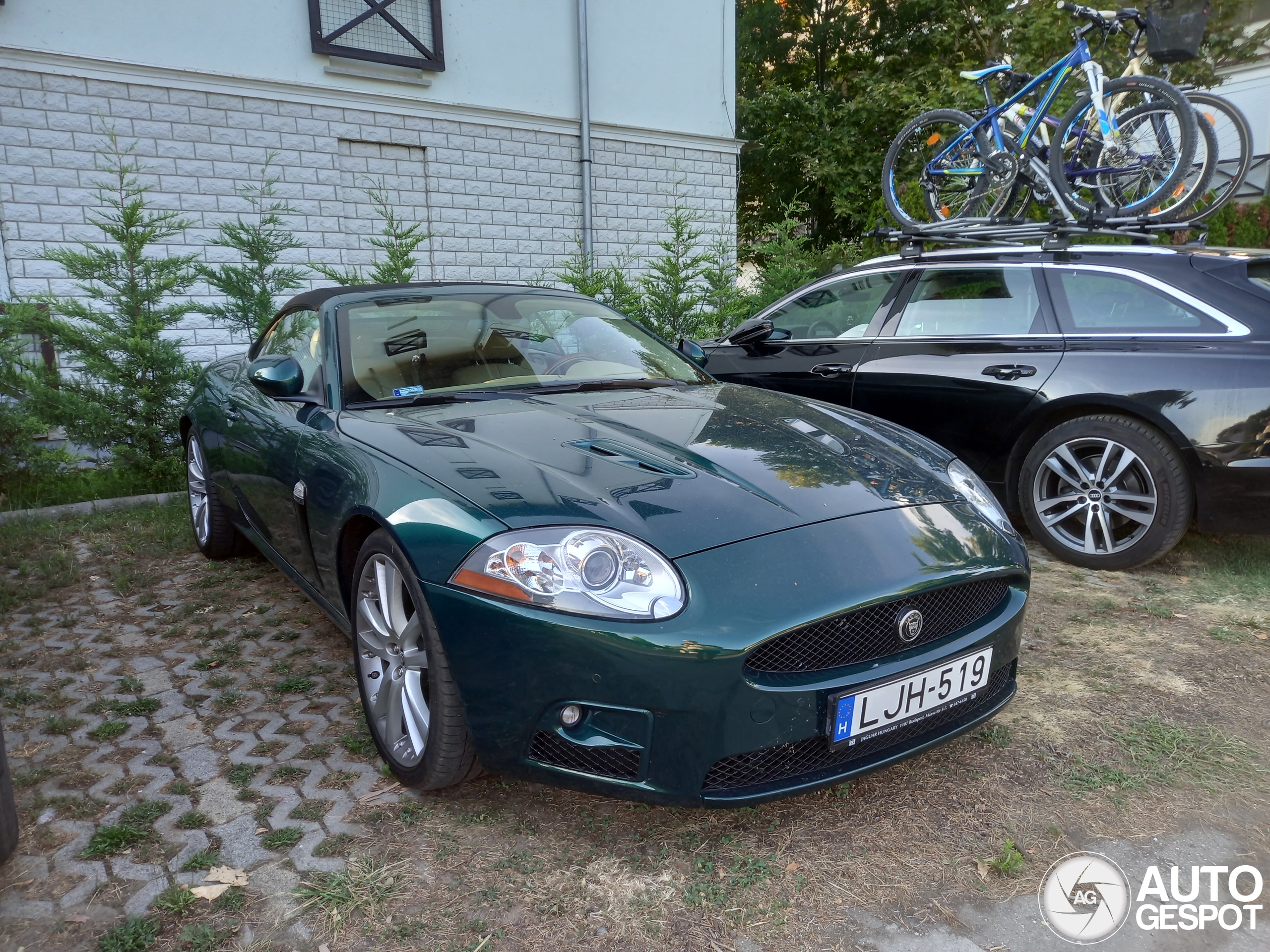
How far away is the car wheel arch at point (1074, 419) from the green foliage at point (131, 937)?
3.85 m

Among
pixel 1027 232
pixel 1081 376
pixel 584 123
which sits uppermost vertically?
pixel 584 123

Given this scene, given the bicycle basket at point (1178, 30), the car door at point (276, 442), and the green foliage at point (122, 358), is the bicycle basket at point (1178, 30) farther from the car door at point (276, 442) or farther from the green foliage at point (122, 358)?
the green foliage at point (122, 358)

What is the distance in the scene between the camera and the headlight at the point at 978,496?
2.56m

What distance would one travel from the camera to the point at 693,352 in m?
4.18

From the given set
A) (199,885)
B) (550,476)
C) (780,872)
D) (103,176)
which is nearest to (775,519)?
(550,476)

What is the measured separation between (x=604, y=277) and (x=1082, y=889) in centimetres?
664

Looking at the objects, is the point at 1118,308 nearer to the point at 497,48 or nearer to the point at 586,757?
the point at 586,757

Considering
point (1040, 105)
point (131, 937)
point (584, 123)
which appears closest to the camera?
point (131, 937)

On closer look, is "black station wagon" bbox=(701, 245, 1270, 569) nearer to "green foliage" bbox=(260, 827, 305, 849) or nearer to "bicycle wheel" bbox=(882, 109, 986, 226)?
"bicycle wheel" bbox=(882, 109, 986, 226)

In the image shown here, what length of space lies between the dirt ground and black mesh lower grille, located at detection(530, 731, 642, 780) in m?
0.28

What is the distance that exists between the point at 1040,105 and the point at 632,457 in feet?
16.2

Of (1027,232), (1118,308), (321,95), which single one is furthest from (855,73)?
(1118,308)

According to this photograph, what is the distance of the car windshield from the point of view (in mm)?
3152

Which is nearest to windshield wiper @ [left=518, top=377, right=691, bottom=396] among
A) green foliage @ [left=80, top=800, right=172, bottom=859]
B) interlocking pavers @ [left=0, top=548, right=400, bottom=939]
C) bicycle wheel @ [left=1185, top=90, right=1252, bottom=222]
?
interlocking pavers @ [left=0, top=548, right=400, bottom=939]
